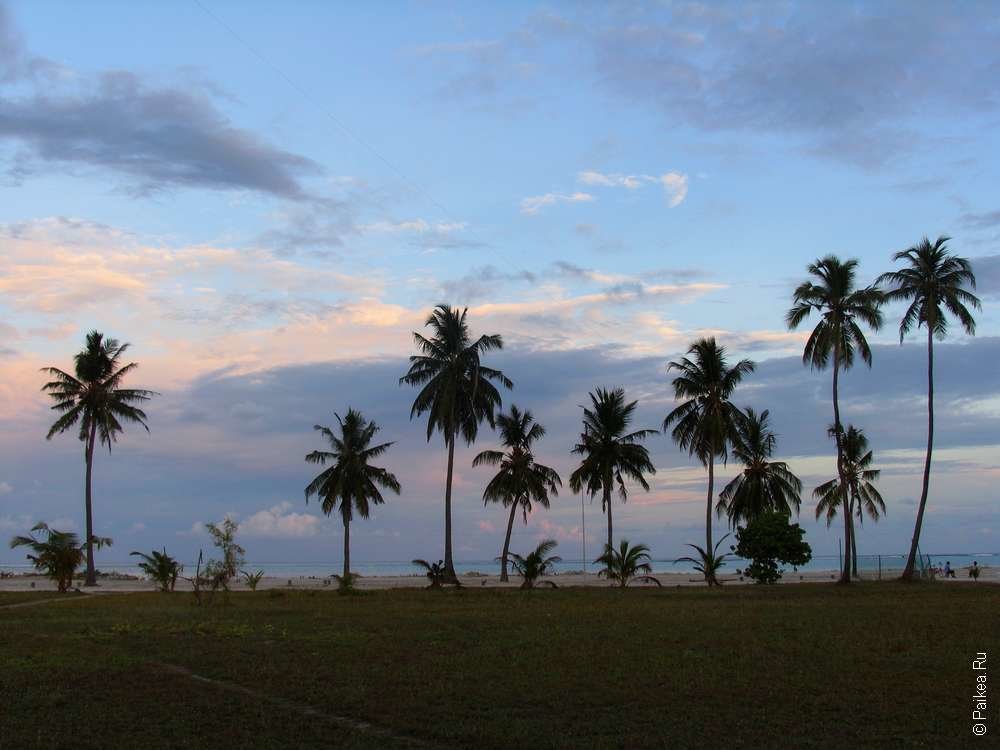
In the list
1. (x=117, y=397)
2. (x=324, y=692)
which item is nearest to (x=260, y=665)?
(x=324, y=692)

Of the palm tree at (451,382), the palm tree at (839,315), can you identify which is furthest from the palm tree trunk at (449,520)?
the palm tree at (839,315)

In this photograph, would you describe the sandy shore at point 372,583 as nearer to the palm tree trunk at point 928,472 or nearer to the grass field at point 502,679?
the palm tree trunk at point 928,472

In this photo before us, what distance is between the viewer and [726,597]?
108 ft

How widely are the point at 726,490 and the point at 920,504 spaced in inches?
532

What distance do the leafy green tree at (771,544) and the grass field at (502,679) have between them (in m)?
20.2

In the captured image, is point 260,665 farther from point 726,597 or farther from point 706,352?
point 706,352

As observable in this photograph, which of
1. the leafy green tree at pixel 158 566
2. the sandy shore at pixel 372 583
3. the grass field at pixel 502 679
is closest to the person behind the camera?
the grass field at pixel 502 679

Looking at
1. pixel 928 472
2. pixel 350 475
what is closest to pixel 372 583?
pixel 350 475

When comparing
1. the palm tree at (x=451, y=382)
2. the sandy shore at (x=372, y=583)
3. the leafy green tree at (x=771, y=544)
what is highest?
the palm tree at (x=451, y=382)

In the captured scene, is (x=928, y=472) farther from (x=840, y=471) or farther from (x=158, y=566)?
(x=158, y=566)

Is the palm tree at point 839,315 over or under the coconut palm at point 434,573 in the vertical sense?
over

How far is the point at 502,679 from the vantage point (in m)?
13.9

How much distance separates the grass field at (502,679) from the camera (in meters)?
10.4

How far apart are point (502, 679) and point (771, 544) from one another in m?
34.2
